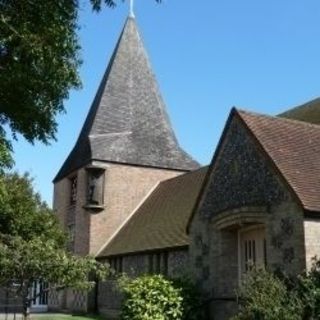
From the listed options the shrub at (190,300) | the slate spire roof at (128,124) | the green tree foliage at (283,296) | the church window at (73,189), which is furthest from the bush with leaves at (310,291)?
the church window at (73,189)

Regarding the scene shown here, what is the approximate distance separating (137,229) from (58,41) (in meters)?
19.5

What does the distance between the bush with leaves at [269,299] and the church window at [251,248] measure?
1.82 metres

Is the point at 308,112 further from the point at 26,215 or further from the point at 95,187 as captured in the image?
the point at 26,215

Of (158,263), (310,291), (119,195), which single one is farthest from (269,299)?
(119,195)

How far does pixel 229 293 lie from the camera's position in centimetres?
Answer: 1557

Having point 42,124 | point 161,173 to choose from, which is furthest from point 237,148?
point 161,173

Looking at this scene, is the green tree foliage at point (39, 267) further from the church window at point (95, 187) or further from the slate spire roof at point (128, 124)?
the slate spire roof at point (128, 124)

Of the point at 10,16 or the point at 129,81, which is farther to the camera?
the point at 129,81

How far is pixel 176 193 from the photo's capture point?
93.4 ft

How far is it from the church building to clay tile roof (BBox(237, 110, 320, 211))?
0.11ft

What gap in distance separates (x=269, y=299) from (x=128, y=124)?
22515 millimetres

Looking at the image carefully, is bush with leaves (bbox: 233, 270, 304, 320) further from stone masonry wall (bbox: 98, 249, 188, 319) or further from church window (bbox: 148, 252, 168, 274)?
church window (bbox: 148, 252, 168, 274)

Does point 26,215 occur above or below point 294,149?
below

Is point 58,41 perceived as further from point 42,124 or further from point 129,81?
point 129,81
